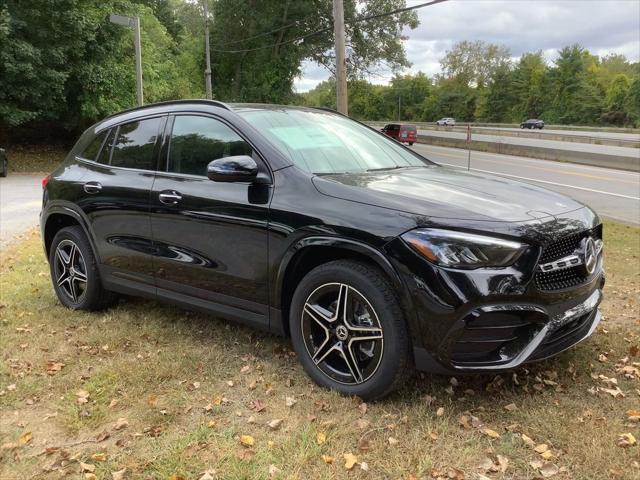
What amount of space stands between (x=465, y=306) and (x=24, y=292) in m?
4.58

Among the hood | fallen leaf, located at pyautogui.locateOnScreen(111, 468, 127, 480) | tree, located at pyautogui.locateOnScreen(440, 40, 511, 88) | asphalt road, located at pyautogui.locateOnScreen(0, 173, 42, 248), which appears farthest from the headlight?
tree, located at pyautogui.locateOnScreen(440, 40, 511, 88)

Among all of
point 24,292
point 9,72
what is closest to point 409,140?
point 9,72

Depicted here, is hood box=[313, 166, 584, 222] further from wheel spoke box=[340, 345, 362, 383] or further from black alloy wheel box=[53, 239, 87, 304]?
black alloy wheel box=[53, 239, 87, 304]

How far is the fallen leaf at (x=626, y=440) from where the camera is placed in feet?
9.00

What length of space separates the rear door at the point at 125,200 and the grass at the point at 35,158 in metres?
20.4

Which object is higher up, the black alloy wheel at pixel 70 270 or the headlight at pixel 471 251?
the headlight at pixel 471 251

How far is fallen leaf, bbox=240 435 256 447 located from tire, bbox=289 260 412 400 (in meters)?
0.57

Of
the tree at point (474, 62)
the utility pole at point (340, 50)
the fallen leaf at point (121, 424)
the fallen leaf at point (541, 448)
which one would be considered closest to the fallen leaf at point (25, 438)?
the fallen leaf at point (121, 424)

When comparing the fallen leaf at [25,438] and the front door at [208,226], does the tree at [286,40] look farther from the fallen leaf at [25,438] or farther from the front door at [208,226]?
the fallen leaf at [25,438]

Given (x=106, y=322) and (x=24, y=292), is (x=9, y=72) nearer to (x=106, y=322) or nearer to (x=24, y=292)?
(x=24, y=292)

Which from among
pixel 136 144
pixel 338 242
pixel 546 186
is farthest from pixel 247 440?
pixel 546 186

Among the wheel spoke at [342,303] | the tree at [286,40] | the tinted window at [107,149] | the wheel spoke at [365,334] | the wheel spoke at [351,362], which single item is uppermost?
the tree at [286,40]

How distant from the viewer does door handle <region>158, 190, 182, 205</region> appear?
384 centimetres

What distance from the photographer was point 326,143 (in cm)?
384
